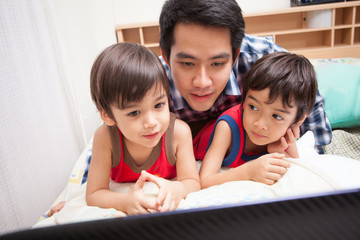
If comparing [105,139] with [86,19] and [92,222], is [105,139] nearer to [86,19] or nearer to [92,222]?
[92,222]

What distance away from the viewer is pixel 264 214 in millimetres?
218

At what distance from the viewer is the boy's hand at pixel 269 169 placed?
2.24ft

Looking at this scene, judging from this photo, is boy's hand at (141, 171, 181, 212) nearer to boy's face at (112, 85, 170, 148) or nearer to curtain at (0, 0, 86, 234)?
boy's face at (112, 85, 170, 148)

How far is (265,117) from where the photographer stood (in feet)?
2.67

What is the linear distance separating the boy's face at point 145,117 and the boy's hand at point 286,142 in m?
0.44

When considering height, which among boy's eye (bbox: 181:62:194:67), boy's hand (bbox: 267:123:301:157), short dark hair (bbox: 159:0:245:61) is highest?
short dark hair (bbox: 159:0:245:61)

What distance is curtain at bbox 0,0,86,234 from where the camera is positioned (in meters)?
0.93

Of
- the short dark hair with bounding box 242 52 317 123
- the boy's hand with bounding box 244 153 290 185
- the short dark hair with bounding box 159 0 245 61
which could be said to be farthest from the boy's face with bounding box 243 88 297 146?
the short dark hair with bounding box 159 0 245 61

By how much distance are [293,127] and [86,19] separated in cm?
185

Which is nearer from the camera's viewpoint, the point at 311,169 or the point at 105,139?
the point at 311,169

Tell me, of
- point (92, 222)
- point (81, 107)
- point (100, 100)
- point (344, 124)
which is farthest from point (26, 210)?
point (344, 124)

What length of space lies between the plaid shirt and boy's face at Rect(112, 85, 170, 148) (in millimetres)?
427

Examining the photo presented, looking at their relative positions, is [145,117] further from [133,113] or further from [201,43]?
[201,43]

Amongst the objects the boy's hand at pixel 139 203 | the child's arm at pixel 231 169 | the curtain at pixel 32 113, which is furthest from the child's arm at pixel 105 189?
the curtain at pixel 32 113
